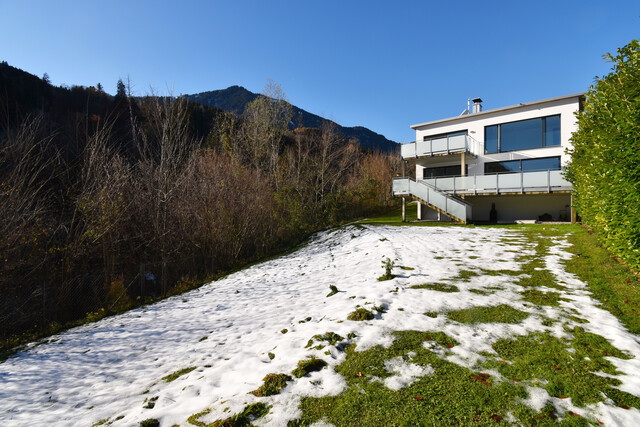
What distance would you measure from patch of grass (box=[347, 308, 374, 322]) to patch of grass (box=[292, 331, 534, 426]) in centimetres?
137

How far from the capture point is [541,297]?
5.67 m

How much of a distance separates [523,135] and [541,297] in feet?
60.8

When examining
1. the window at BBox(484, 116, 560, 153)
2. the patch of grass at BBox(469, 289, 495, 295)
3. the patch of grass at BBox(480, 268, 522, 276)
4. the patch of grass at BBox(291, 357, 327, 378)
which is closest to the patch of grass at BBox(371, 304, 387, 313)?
the patch of grass at BBox(291, 357, 327, 378)

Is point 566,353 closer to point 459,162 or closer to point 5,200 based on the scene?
point 5,200

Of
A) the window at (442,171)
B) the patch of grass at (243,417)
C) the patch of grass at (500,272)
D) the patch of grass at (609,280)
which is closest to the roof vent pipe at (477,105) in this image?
the window at (442,171)

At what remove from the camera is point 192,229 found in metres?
13.7

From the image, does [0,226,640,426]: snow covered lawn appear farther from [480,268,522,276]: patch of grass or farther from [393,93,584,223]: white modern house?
[393,93,584,223]: white modern house

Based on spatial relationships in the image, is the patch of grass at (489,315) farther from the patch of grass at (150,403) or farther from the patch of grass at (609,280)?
the patch of grass at (150,403)

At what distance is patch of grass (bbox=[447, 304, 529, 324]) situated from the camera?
15.7ft

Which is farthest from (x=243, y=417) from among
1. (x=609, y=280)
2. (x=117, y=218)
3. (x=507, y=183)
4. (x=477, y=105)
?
(x=477, y=105)

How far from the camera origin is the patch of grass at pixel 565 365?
2.96m

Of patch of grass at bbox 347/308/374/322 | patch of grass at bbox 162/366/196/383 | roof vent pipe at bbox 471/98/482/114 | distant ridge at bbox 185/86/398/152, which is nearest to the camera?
patch of grass at bbox 162/366/196/383

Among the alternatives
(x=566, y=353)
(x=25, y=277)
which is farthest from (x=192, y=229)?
(x=566, y=353)

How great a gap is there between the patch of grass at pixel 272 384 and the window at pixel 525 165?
21.7m
